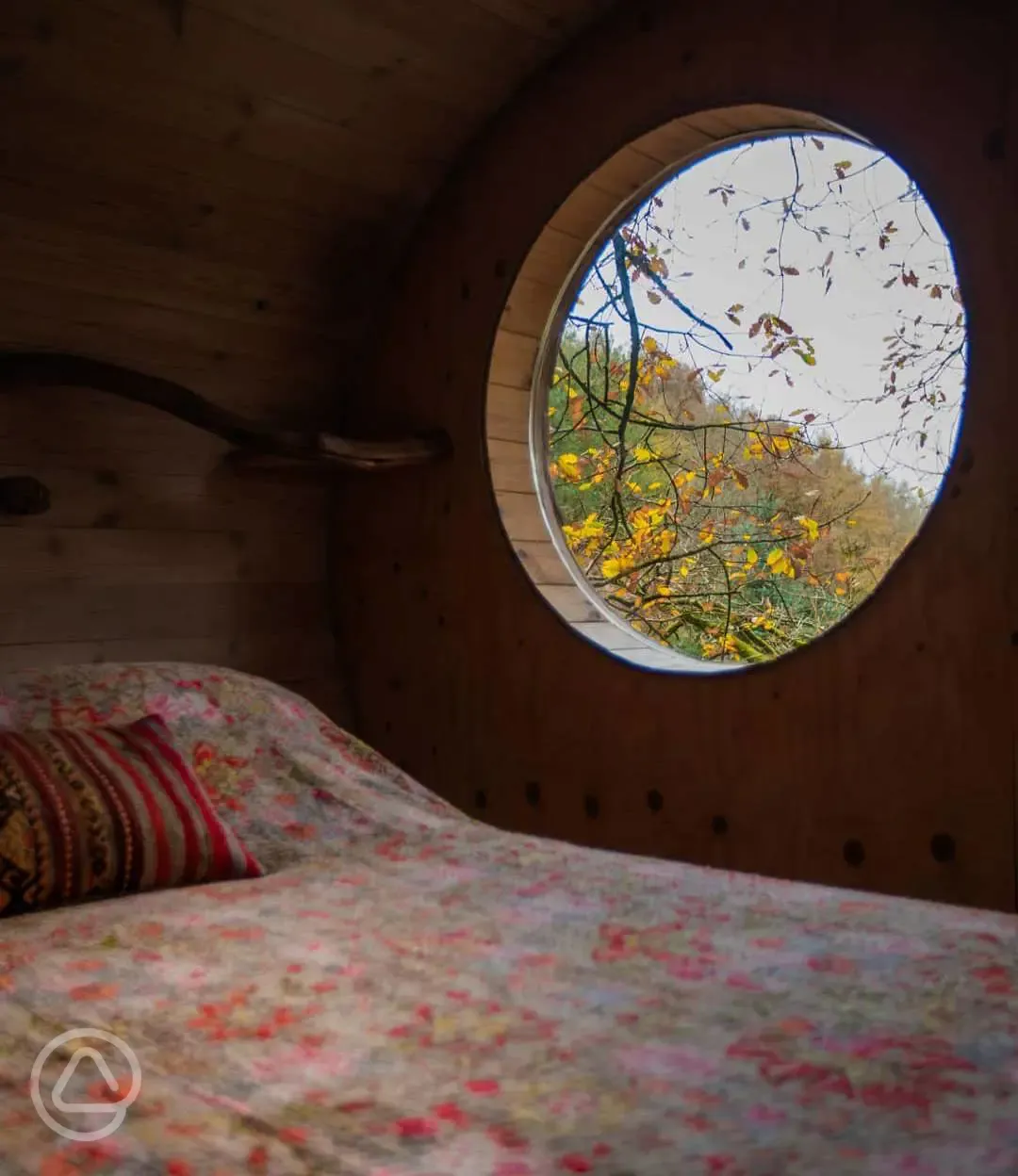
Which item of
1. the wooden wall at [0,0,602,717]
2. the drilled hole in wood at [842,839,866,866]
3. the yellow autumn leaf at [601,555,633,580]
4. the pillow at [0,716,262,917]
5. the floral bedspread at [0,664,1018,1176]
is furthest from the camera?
the yellow autumn leaf at [601,555,633,580]

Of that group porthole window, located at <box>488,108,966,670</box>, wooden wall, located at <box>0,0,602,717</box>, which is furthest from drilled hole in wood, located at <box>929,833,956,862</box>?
wooden wall, located at <box>0,0,602,717</box>

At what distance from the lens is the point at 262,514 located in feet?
9.29

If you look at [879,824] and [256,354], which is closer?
[879,824]

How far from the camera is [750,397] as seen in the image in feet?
8.07

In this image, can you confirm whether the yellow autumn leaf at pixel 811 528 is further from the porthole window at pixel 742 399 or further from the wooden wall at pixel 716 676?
the wooden wall at pixel 716 676

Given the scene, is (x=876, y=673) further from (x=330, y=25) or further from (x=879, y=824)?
(x=330, y=25)

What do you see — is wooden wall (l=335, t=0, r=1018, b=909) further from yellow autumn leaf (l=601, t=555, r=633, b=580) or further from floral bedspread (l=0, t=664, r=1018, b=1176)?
floral bedspread (l=0, t=664, r=1018, b=1176)

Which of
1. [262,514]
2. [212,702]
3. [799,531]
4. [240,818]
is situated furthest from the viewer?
[262,514]

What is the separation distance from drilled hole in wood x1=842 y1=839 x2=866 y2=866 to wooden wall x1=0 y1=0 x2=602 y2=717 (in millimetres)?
1345

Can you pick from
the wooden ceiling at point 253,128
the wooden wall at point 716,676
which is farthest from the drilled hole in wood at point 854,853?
the wooden ceiling at point 253,128

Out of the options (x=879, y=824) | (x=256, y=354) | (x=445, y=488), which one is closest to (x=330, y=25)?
(x=256, y=354)

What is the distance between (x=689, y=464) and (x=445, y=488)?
0.55 m

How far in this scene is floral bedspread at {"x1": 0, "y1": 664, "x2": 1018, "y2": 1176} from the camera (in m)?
0.86

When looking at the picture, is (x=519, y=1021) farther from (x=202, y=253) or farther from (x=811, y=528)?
(x=202, y=253)
